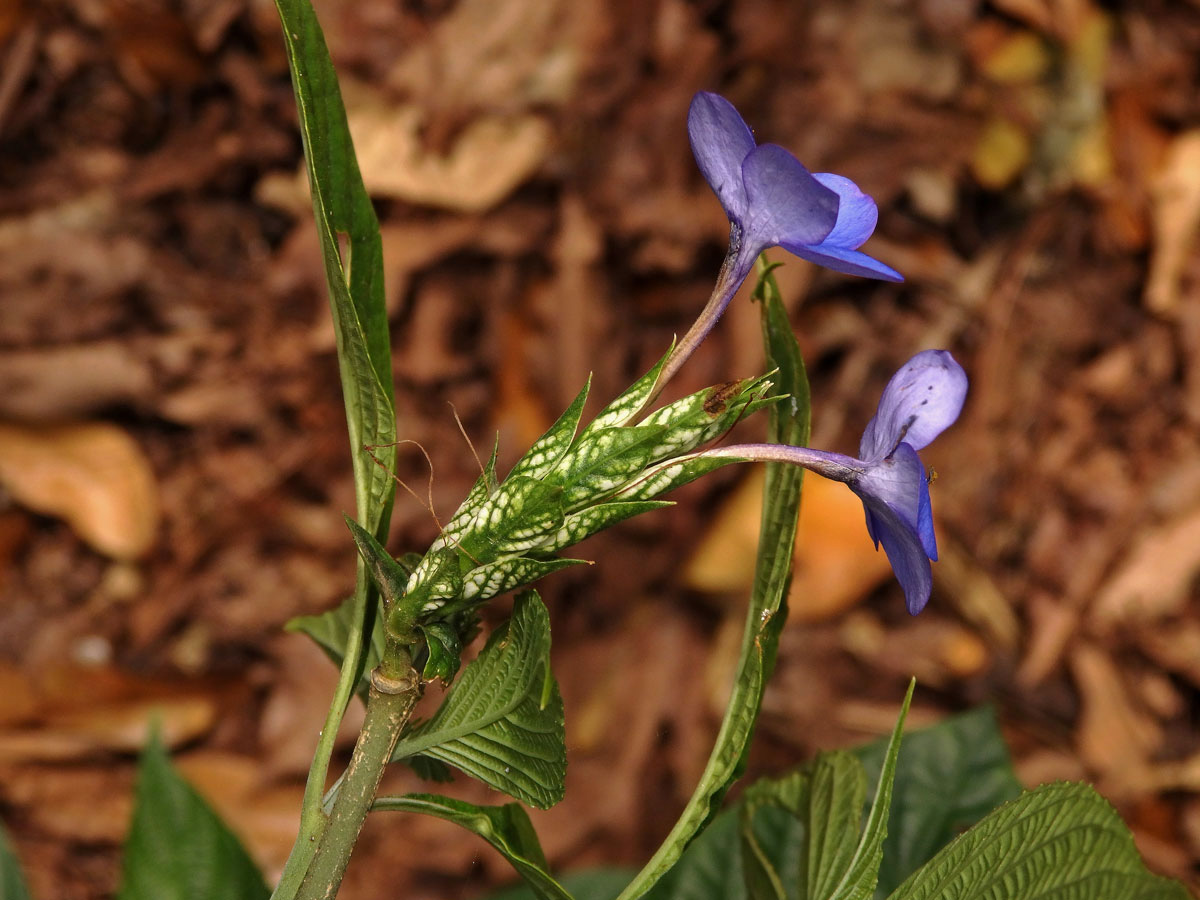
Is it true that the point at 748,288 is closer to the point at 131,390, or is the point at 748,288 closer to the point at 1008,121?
the point at 1008,121

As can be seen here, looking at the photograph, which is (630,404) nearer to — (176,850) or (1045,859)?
(1045,859)

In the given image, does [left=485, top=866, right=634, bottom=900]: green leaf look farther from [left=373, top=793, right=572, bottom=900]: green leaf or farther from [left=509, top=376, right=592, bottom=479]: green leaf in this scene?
[left=509, top=376, right=592, bottom=479]: green leaf

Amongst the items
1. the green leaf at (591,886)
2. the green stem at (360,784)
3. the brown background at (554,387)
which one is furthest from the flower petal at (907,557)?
the brown background at (554,387)

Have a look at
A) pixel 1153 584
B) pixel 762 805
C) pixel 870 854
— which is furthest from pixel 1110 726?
pixel 870 854

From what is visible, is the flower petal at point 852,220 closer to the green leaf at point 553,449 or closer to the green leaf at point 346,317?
the green leaf at point 553,449

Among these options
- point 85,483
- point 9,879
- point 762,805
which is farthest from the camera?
point 85,483

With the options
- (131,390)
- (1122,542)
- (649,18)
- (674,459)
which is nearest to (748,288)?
(649,18)
